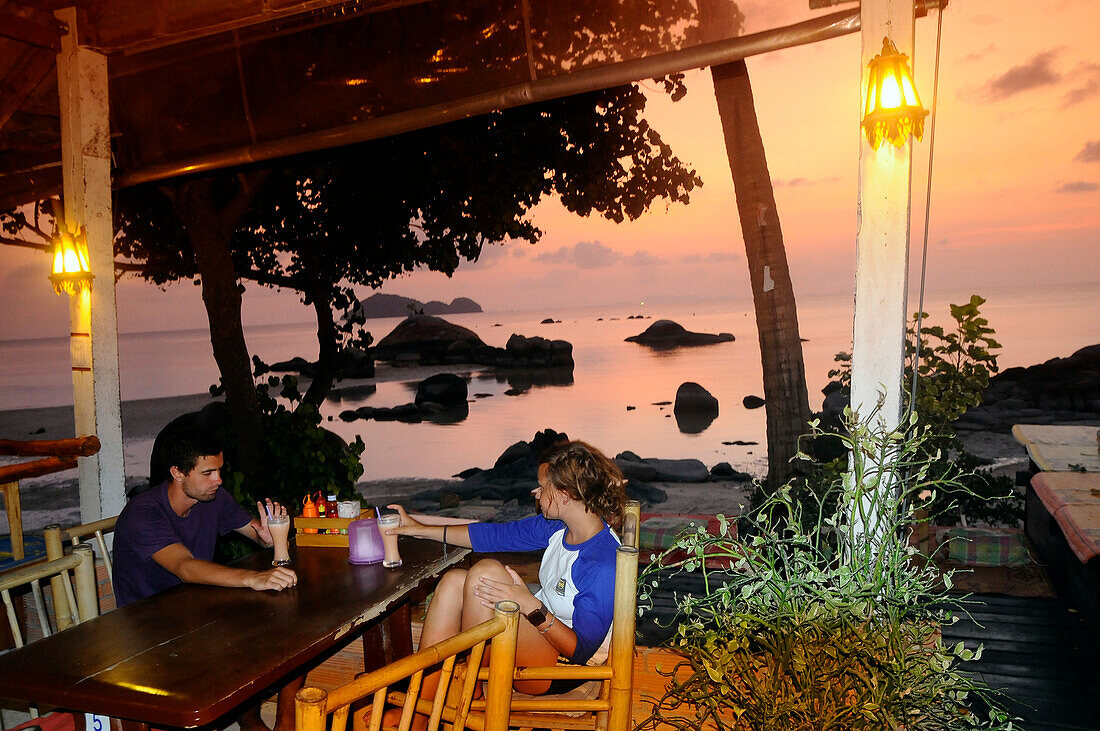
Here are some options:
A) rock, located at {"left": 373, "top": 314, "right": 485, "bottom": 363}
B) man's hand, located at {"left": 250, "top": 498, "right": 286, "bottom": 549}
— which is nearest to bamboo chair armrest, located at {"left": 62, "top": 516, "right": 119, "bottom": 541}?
man's hand, located at {"left": 250, "top": 498, "right": 286, "bottom": 549}

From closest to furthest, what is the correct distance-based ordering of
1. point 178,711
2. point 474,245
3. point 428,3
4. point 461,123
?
point 178,711
point 428,3
point 461,123
point 474,245

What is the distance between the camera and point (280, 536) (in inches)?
99.8

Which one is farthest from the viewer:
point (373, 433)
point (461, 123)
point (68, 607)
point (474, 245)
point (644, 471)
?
point (373, 433)

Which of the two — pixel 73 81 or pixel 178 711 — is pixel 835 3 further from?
pixel 73 81

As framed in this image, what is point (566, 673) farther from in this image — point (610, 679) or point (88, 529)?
point (88, 529)

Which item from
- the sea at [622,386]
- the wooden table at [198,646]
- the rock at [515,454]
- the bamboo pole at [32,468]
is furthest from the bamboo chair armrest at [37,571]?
the rock at [515,454]

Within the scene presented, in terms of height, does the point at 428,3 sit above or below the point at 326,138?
above

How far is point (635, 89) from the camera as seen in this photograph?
718 cm

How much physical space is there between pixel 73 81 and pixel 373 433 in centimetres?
1424

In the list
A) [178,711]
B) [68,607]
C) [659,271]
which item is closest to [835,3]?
[178,711]

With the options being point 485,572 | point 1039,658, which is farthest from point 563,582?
point 1039,658

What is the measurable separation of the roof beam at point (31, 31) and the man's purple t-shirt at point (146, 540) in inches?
88.8

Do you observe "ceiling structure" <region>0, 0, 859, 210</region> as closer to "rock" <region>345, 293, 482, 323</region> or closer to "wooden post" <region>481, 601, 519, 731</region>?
"wooden post" <region>481, 601, 519, 731</region>

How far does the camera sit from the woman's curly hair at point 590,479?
2393mm
